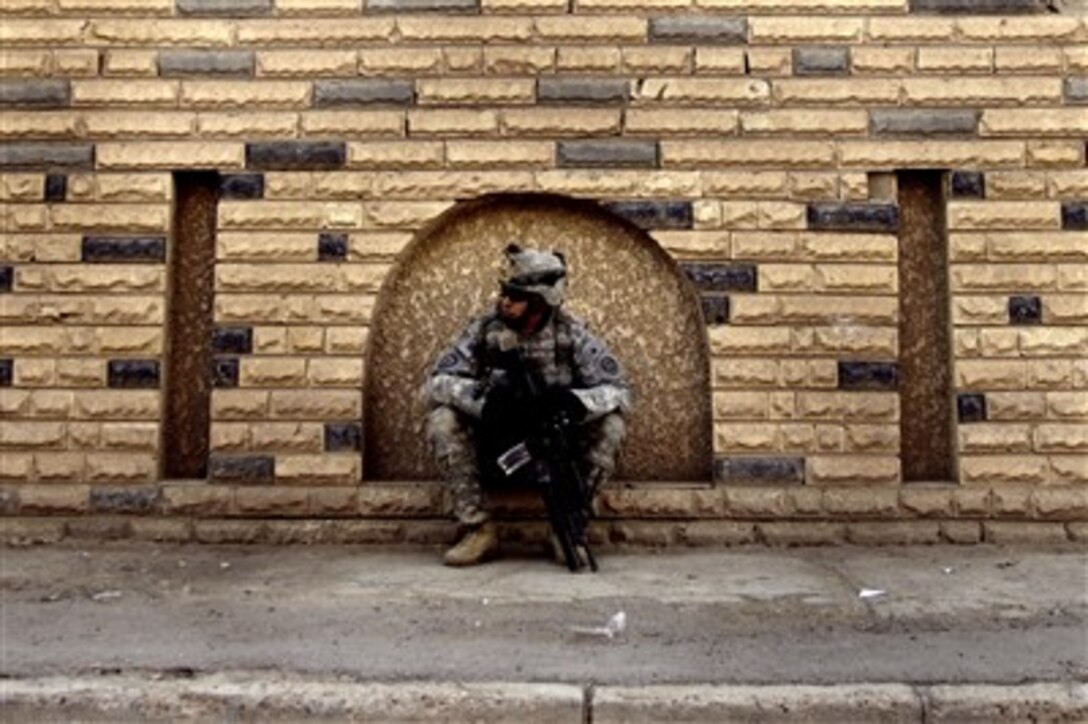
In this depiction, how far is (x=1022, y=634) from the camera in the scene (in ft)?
14.7

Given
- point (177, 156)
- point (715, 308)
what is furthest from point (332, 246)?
point (715, 308)

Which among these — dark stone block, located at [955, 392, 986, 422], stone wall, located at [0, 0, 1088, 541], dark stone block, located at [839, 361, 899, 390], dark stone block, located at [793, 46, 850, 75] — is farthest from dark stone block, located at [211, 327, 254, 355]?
dark stone block, located at [955, 392, 986, 422]

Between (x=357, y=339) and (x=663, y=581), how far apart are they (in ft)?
8.05

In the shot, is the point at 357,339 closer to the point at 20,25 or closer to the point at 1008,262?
the point at 20,25

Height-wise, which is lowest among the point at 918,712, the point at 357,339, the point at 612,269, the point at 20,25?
the point at 918,712

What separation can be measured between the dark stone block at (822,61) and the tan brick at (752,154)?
0.48 meters

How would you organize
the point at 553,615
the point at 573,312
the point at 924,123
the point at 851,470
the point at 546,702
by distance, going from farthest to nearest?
1. the point at 573,312
2. the point at 924,123
3. the point at 851,470
4. the point at 553,615
5. the point at 546,702

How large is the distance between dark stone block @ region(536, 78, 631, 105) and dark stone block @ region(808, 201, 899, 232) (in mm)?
1429

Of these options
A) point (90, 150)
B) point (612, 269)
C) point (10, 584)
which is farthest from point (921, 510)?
point (90, 150)

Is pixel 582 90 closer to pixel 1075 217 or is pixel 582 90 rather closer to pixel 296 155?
pixel 296 155

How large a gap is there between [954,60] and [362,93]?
3.83 meters

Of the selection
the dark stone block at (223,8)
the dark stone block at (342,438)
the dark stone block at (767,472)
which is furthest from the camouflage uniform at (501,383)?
the dark stone block at (223,8)

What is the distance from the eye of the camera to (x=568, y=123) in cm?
647

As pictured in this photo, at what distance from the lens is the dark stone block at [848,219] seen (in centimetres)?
641
